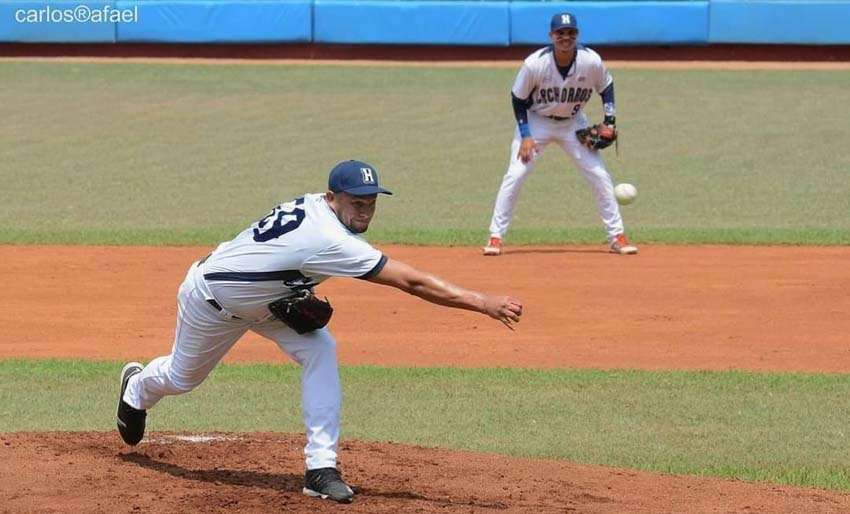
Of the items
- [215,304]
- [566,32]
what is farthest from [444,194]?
[215,304]

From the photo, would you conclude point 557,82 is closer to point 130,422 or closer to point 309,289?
Result: point 130,422

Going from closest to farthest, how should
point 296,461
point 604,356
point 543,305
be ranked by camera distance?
1. point 296,461
2. point 604,356
3. point 543,305

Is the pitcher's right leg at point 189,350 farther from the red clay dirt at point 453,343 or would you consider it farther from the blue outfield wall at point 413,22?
the blue outfield wall at point 413,22

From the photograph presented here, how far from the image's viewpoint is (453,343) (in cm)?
1065

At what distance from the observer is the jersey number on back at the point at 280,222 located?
6539mm

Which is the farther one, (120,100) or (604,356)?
(120,100)

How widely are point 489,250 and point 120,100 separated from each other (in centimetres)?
1258

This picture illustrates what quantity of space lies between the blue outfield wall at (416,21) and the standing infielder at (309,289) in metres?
23.4

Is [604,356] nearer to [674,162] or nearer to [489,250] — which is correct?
[489,250]


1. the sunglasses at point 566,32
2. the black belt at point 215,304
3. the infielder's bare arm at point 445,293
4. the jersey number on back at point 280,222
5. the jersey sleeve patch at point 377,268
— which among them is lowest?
the black belt at point 215,304

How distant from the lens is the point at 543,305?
11.9 m

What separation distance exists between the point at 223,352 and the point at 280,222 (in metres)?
0.83

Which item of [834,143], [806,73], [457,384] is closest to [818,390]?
[457,384]
